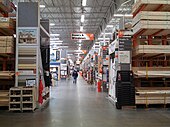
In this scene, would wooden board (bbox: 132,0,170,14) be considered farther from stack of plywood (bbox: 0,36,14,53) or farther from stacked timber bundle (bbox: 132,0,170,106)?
stack of plywood (bbox: 0,36,14,53)

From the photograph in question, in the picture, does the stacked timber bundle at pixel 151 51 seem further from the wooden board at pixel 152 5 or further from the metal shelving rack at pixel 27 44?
the metal shelving rack at pixel 27 44

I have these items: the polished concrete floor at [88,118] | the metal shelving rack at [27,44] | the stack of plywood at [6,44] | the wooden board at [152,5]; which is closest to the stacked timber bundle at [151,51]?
the wooden board at [152,5]

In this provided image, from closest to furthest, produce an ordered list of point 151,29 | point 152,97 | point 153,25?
point 153,25 < point 151,29 < point 152,97

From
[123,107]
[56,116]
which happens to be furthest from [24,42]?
[123,107]

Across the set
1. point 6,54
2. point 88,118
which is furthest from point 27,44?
point 88,118

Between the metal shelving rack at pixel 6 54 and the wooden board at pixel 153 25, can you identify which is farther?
the metal shelving rack at pixel 6 54

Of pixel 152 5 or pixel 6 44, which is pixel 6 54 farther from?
pixel 152 5

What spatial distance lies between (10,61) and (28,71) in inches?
47.5

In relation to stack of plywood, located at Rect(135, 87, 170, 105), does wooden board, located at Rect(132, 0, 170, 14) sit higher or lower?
higher

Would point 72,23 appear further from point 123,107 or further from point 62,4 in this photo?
point 123,107

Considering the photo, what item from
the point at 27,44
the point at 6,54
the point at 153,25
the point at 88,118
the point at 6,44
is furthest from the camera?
the point at 6,54

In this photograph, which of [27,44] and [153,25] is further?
[27,44]

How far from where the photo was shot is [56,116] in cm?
766

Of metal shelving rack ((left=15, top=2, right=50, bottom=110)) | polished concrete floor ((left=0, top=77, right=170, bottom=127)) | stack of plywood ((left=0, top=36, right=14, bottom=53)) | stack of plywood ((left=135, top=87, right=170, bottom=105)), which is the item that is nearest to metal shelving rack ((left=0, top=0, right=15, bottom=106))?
stack of plywood ((left=0, top=36, right=14, bottom=53))
